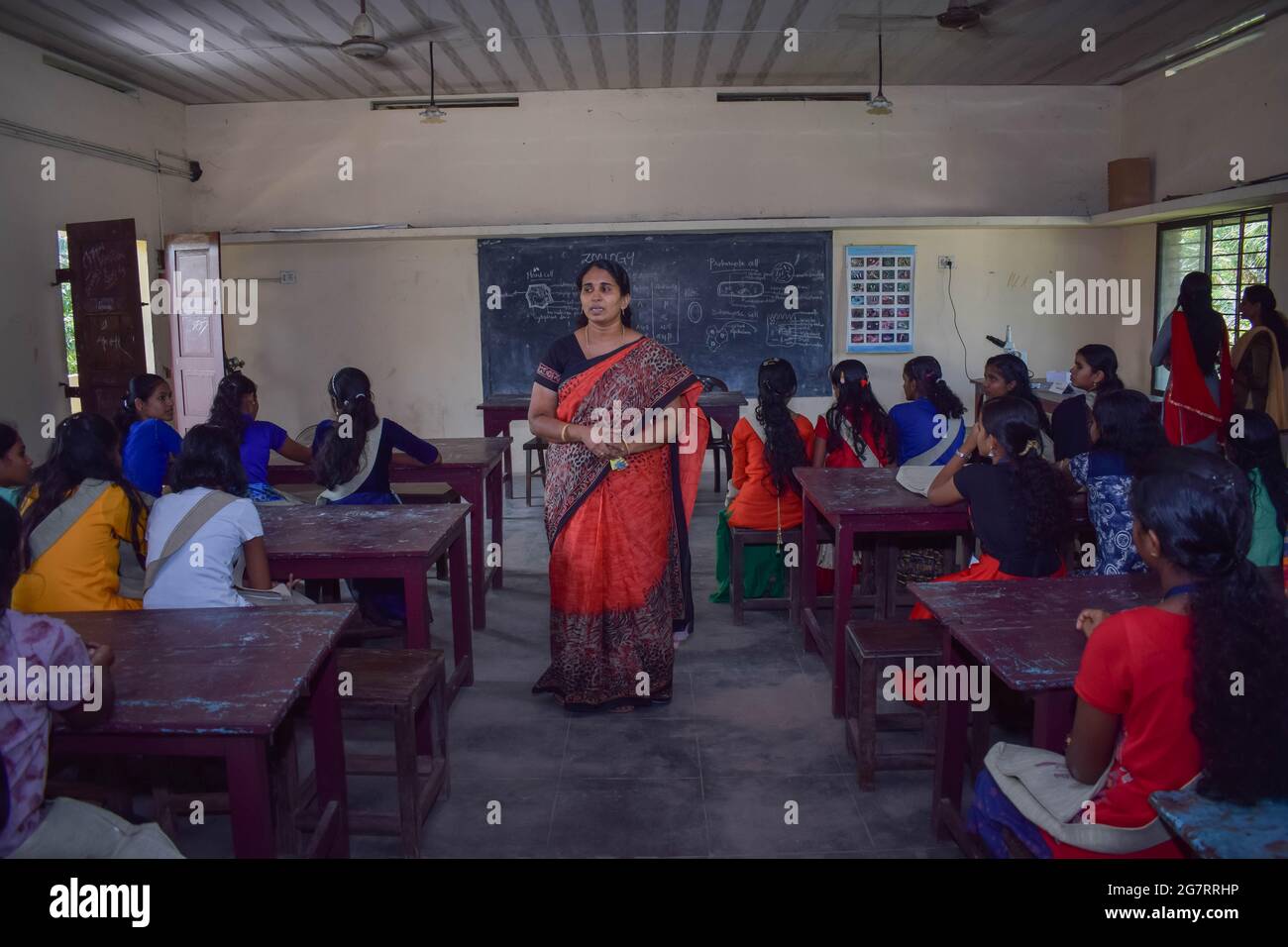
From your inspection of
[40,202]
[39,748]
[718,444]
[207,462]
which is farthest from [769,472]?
[40,202]

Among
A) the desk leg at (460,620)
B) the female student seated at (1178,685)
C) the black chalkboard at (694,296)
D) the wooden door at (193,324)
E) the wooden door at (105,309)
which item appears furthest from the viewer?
the black chalkboard at (694,296)

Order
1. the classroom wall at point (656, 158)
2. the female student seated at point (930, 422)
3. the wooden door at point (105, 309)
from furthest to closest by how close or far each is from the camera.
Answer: the classroom wall at point (656, 158) → the wooden door at point (105, 309) → the female student seated at point (930, 422)

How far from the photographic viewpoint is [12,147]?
558cm

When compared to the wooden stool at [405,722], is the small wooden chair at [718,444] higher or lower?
higher

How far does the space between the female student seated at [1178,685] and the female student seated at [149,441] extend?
3.34 metres

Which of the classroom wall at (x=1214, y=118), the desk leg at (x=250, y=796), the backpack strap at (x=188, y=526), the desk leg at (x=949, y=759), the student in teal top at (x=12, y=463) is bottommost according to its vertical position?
the desk leg at (x=949, y=759)

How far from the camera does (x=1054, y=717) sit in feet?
6.43

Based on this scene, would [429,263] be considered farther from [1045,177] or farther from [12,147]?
[1045,177]

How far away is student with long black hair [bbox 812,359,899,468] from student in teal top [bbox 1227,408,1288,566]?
132cm

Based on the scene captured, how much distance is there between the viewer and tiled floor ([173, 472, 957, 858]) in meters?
2.50

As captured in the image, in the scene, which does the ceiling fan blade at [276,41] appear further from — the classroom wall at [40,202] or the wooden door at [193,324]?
the wooden door at [193,324]

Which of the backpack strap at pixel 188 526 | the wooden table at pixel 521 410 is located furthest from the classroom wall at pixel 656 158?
the backpack strap at pixel 188 526

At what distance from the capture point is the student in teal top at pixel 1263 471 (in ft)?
9.88
